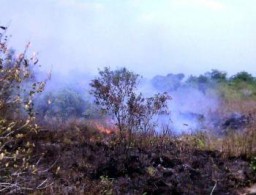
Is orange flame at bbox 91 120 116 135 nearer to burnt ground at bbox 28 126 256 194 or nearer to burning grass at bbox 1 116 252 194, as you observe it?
burning grass at bbox 1 116 252 194

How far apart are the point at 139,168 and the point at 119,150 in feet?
3.42

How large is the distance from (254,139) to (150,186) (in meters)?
3.87

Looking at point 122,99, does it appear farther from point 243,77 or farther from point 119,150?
point 243,77

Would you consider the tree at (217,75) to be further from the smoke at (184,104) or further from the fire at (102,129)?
the fire at (102,129)

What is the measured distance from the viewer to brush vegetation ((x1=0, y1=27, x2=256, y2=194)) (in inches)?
289

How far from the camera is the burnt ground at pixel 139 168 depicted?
7.97 m

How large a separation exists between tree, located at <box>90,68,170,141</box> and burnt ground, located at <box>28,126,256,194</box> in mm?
469

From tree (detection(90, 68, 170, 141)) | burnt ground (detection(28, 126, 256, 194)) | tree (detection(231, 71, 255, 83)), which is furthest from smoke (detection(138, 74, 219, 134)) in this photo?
tree (detection(231, 71, 255, 83))

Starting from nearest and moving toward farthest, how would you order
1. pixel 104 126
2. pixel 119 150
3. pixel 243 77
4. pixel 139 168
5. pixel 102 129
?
pixel 139 168, pixel 119 150, pixel 102 129, pixel 104 126, pixel 243 77

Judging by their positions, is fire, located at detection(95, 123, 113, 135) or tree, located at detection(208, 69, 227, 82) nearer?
fire, located at detection(95, 123, 113, 135)

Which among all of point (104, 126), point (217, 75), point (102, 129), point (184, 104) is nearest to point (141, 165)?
point (102, 129)

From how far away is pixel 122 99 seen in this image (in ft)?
35.2

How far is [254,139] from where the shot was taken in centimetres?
1092

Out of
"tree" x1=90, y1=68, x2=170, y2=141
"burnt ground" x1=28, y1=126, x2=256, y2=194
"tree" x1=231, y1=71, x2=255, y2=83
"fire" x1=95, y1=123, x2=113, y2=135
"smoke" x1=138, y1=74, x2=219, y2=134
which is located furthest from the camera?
"tree" x1=231, y1=71, x2=255, y2=83
